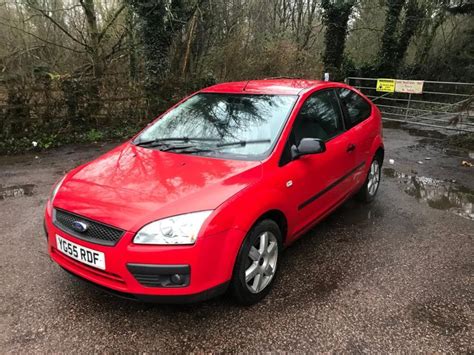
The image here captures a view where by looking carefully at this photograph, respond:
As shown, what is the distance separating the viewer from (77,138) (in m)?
8.70

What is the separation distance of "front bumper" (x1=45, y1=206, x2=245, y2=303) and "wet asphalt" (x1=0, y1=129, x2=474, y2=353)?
0.35 meters

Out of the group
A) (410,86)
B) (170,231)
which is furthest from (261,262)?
(410,86)

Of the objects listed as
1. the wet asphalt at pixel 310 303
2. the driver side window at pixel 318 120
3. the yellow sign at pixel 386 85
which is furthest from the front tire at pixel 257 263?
the yellow sign at pixel 386 85

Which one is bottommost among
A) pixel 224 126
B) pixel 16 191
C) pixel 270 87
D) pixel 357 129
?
pixel 16 191

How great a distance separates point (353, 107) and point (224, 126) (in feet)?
6.06

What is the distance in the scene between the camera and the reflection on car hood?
8.38 ft

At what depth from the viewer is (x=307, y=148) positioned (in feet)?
10.6

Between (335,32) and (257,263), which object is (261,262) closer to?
(257,263)

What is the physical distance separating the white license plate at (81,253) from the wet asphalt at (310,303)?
0.49 metres

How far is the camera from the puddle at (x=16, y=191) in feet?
17.9

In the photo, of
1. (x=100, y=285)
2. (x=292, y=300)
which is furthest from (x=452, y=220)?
(x=100, y=285)

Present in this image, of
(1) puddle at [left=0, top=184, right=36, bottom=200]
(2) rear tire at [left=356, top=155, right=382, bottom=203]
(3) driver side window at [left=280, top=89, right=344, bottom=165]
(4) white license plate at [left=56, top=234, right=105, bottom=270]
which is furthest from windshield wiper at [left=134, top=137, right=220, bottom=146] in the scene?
(1) puddle at [left=0, top=184, right=36, bottom=200]

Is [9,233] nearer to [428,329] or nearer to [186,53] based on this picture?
[428,329]

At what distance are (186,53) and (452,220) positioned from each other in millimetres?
9375
